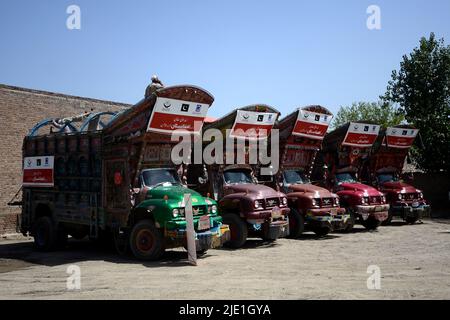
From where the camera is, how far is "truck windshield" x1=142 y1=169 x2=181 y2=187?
38.0 feet

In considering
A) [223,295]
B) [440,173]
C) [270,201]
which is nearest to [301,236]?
[270,201]

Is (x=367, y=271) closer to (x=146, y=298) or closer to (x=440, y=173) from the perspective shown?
(x=146, y=298)

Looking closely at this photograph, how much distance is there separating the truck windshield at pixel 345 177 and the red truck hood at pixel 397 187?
1785 millimetres

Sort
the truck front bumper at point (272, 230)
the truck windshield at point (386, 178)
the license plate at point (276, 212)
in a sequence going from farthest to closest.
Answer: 1. the truck windshield at point (386, 178)
2. the license plate at point (276, 212)
3. the truck front bumper at point (272, 230)

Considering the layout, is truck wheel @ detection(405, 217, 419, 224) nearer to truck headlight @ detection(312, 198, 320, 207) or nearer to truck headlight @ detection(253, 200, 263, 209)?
truck headlight @ detection(312, 198, 320, 207)

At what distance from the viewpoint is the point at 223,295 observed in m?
7.05

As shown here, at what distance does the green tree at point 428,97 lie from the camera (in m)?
25.6

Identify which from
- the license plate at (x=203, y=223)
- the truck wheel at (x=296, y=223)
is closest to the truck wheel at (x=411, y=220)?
the truck wheel at (x=296, y=223)

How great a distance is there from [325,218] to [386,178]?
7011 mm

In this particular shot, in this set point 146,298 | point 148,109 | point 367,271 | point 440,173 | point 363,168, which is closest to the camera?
point 146,298

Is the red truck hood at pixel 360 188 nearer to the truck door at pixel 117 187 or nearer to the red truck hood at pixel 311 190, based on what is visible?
the red truck hood at pixel 311 190

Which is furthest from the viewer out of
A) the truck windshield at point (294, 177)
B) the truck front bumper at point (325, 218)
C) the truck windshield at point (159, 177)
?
the truck windshield at point (294, 177)

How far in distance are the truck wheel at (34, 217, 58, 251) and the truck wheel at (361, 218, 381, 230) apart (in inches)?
407
